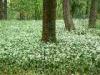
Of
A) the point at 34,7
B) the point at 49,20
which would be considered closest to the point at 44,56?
the point at 49,20

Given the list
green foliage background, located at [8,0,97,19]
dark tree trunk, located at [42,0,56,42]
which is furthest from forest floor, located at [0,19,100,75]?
green foliage background, located at [8,0,97,19]

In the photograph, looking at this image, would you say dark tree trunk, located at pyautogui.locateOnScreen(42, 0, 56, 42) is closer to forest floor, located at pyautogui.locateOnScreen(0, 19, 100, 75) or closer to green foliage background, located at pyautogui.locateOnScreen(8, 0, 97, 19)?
forest floor, located at pyautogui.locateOnScreen(0, 19, 100, 75)

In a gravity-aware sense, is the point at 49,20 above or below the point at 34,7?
above

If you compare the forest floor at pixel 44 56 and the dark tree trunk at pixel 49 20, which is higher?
the dark tree trunk at pixel 49 20

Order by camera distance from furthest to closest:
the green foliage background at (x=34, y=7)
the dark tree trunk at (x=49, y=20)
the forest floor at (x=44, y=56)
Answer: the green foliage background at (x=34, y=7), the dark tree trunk at (x=49, y=20), the forest floor at (x=44, y=56)

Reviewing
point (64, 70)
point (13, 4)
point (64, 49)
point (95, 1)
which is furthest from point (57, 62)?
point (13, 4)

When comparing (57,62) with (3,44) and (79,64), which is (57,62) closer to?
(79,64)

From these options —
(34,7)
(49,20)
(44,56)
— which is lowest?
(44,56)

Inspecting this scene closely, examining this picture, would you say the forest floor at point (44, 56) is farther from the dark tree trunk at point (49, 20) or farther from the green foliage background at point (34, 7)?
the green foliage background at point (34, 7)

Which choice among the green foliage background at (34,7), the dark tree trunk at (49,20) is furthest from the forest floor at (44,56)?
the green foliage background at (34,7)

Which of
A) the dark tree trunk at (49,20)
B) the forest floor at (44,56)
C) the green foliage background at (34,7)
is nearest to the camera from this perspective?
the forest floor at (44,56)

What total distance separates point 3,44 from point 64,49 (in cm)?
345

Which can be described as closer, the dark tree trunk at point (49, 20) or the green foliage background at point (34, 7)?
the dark tree trunk at point (49, 20)

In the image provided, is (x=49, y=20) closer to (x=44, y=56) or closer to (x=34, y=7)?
(x=44, y=56)
